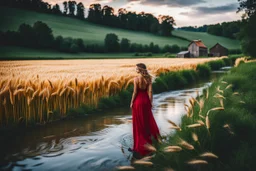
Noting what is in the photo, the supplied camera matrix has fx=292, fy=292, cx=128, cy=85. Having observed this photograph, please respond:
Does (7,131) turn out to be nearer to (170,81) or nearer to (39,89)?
(39,89)

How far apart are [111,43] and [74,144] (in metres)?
73.7

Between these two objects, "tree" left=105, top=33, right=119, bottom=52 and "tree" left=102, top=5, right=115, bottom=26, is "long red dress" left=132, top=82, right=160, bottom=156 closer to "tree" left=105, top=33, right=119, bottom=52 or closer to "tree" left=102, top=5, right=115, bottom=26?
"tree" left=105, top=33, right=119, bottom=52

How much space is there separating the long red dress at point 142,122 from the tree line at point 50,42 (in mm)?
65084

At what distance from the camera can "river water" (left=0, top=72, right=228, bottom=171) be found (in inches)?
218

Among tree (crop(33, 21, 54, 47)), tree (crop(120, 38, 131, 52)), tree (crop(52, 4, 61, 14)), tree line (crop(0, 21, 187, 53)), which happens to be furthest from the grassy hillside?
tree (crop(33, 21, 54, 47))

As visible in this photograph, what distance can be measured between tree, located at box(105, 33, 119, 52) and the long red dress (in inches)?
2903

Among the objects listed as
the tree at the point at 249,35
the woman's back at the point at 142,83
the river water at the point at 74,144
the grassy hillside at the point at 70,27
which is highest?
the grassy hillside at the point at 70,27

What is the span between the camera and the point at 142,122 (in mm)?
5891

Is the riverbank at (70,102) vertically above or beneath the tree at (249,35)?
beneath

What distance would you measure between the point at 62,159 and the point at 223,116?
10.5 feet

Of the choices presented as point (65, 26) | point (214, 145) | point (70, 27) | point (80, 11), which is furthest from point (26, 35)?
point (214, 145)

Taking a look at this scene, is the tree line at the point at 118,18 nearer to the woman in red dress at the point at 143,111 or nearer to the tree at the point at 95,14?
the tree at the point at 95,14

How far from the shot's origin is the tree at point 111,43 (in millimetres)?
79062

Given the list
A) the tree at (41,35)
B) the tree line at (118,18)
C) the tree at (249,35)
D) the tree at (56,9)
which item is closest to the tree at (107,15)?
the tree line at (118,18)
